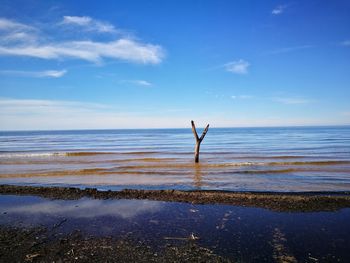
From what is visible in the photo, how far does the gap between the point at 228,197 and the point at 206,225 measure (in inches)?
121

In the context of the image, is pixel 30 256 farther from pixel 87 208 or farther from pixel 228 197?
Result: pixel 228 197

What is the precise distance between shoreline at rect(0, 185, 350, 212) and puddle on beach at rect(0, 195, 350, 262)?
1.61ft

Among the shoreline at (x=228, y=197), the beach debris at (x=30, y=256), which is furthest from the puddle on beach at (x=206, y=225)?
the beach debris at (x=30, y=256)

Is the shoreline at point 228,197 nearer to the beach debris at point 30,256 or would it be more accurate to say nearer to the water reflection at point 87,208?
the water reflection at point 87,208

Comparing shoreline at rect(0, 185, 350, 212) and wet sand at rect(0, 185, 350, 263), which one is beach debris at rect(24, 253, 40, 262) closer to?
wet sand at rect(0, 185, 350, 263)

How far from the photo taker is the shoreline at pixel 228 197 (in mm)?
9773

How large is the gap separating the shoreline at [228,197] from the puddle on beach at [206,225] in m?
0.49

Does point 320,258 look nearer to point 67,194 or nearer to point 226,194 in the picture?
point 226,194

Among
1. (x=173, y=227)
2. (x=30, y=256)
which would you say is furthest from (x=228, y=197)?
(x=30, y=256)

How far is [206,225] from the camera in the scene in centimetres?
809

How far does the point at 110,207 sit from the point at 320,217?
21.4ft

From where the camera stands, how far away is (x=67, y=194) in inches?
464

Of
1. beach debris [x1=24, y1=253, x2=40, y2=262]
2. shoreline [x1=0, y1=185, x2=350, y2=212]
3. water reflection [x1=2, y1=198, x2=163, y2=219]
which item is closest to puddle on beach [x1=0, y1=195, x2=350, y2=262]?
water reflection [x1=2, y1=198, x2=163, y2=219]

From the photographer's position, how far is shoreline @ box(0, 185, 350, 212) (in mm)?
9773
